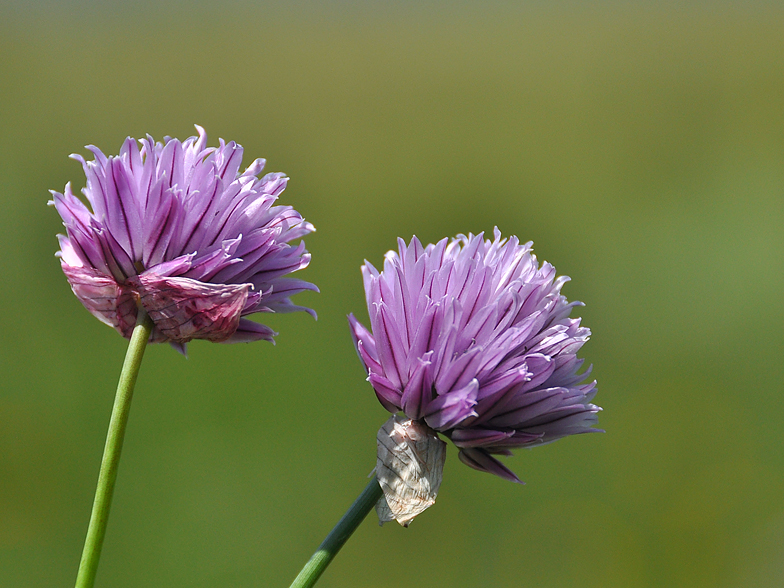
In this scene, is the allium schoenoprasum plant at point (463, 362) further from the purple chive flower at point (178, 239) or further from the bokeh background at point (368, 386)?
the bokeh background at point (368, 386)

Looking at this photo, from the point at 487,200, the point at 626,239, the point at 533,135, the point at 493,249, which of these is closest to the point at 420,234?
the point at 487,200

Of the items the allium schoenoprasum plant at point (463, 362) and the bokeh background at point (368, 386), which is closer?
the allium schoenoprasum plant at point (463, 362)

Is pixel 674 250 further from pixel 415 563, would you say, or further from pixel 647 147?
pixel 415 563

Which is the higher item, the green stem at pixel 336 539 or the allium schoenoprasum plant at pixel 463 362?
the allium schoenoprasum plant at pixel 463 362

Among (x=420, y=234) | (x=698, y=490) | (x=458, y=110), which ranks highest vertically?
(x=458, y=110)

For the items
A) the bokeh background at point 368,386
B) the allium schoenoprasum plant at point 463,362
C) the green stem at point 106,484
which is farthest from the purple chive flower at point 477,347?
the bokeh background at point 368,386
